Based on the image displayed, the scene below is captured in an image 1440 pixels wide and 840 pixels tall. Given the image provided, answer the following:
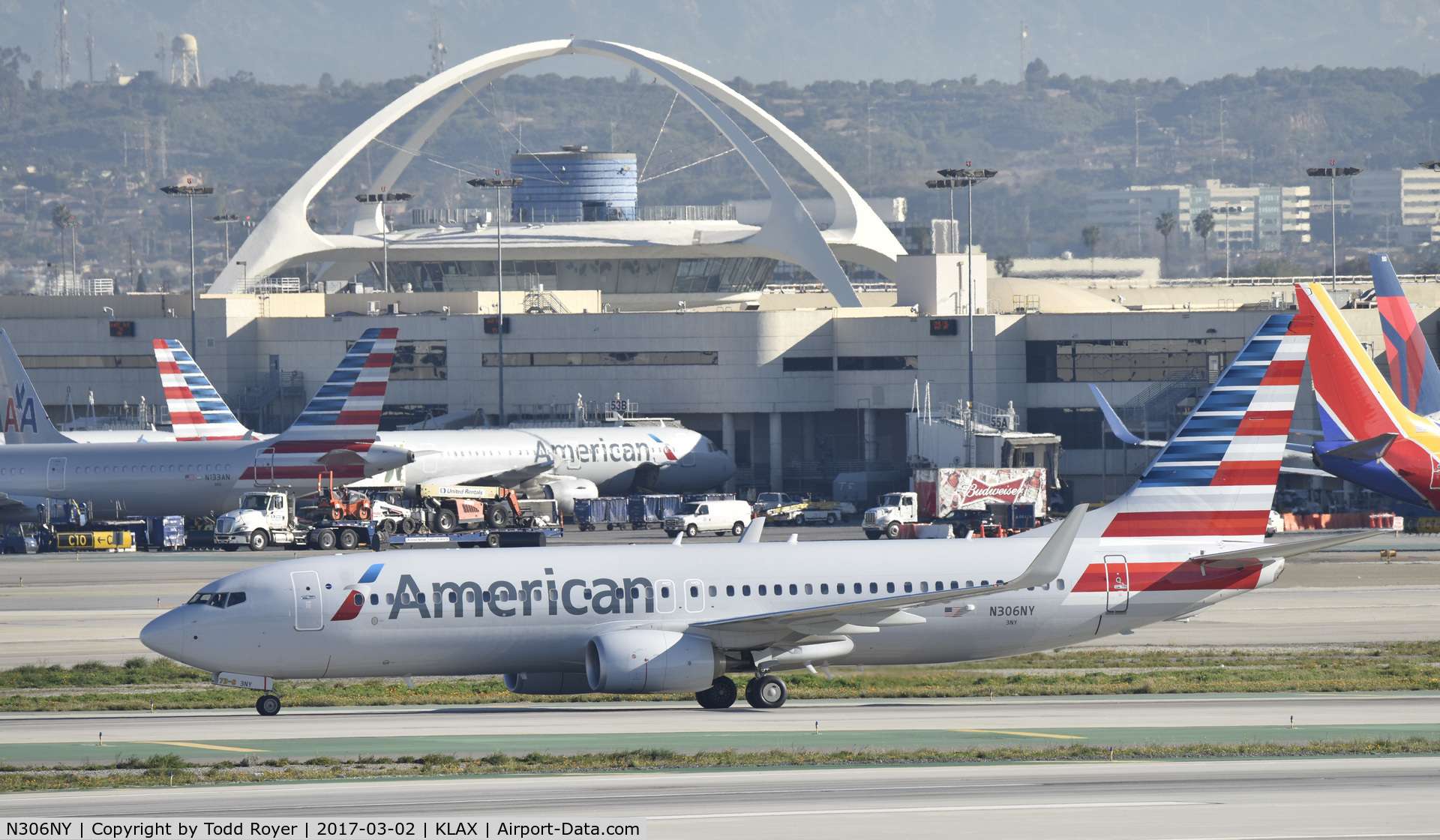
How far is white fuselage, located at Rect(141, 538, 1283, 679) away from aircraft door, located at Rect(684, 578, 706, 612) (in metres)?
0.02

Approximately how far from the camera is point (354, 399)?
75.9m

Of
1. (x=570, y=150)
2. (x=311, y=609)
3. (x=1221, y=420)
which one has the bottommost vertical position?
(x=311, y=609)

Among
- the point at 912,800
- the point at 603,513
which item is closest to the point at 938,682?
the point at 912,800

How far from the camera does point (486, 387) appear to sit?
106 m

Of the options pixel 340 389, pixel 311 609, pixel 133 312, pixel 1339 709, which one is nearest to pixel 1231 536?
pixel 1339 709

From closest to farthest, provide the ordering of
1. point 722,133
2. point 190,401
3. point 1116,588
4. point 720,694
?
→ point 720,694 < point 1116,588 < point 190,401 < point 722,133

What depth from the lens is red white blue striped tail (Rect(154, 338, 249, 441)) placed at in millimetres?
85688

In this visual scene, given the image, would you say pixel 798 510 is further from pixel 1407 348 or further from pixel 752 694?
pixel 752 694

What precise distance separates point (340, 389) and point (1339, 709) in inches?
2068

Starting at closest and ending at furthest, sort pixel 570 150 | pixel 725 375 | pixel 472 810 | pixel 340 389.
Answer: pixel 472 810 → pixel 340 389 → pixel 725 375 → pixel 570 150

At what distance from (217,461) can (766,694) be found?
49.9 m

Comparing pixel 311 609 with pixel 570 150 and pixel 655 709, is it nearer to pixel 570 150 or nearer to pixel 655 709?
pixel 655 709

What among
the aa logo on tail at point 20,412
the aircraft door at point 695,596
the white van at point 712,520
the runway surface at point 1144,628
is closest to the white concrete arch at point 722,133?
the aa logo on tail at point 20,412

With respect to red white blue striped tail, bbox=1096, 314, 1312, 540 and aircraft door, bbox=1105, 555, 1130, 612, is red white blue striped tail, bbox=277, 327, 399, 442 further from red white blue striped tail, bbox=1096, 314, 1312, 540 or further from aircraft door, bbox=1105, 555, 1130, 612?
aircraft door, bbox=1105, 555, 1130, 612
